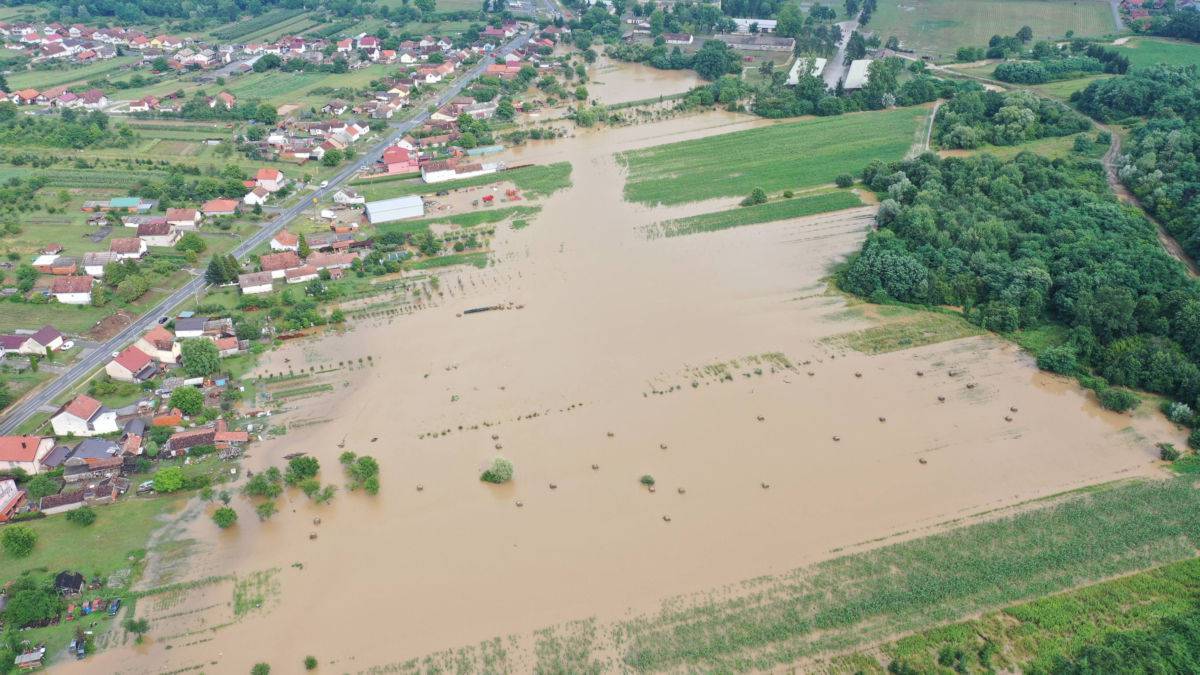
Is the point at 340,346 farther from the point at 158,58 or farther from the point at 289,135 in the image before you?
the point at 158,58

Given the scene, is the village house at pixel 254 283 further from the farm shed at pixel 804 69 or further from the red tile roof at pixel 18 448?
the farm shed at pixel 804 69

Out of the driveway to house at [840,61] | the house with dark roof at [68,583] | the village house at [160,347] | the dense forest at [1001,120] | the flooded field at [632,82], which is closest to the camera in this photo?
the house with dark roof at [68,583]

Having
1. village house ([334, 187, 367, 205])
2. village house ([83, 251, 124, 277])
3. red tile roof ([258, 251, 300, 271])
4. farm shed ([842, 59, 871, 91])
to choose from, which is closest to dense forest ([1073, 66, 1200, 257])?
farm shed ([842, 59, 871, 91])

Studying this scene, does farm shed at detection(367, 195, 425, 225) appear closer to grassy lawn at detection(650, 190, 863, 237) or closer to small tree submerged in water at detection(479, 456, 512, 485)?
grassy lawn at detection(650, 190, 863, 237)

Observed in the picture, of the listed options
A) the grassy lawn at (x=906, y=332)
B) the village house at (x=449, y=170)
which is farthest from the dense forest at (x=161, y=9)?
the grassy lawn at (x=906, y=332)

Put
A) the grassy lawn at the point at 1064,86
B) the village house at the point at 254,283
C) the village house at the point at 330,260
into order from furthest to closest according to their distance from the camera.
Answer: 1. the grassy lawn at the point at 1064,86
2. the village house at the point at 330,260
3. the village house at the point at 254,283

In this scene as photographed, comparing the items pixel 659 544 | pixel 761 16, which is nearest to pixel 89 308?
pixel 659 544
